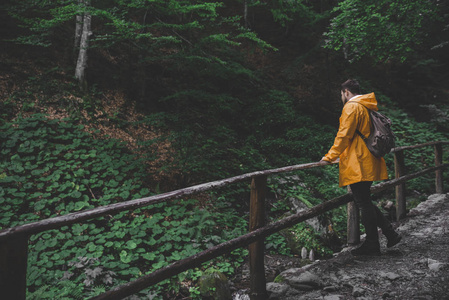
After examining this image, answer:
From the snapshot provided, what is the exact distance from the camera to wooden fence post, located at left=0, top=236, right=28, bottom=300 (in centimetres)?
129

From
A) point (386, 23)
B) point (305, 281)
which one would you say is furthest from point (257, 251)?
point (386, 23)

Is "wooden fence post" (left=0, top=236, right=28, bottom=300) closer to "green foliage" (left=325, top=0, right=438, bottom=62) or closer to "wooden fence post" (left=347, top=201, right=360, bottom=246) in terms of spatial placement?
"wooden fence post" (left=347, top=201, right=360, bottom=246)

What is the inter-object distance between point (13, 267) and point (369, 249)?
361cm

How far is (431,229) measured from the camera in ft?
14.4

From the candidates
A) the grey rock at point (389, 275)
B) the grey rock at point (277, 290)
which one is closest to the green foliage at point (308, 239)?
the grey rock at point (389, 275)

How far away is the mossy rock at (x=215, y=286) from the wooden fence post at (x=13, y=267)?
2.68 m

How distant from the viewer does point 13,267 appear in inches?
51.8

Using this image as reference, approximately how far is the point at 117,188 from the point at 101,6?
18.1ft

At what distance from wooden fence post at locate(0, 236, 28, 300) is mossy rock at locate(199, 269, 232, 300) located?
8.80ft

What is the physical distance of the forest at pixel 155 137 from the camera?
4.21 metres

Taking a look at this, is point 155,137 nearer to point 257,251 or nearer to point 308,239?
point 308,239

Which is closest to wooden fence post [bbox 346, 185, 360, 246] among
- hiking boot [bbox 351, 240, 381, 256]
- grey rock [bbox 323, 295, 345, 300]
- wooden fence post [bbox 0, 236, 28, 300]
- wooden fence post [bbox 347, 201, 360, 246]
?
wooden fence post [bbox 347, 201, 360, 246]

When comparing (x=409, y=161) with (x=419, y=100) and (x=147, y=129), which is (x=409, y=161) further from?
(x=147, y=129)

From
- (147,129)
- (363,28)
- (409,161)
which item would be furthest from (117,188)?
(409,161)
